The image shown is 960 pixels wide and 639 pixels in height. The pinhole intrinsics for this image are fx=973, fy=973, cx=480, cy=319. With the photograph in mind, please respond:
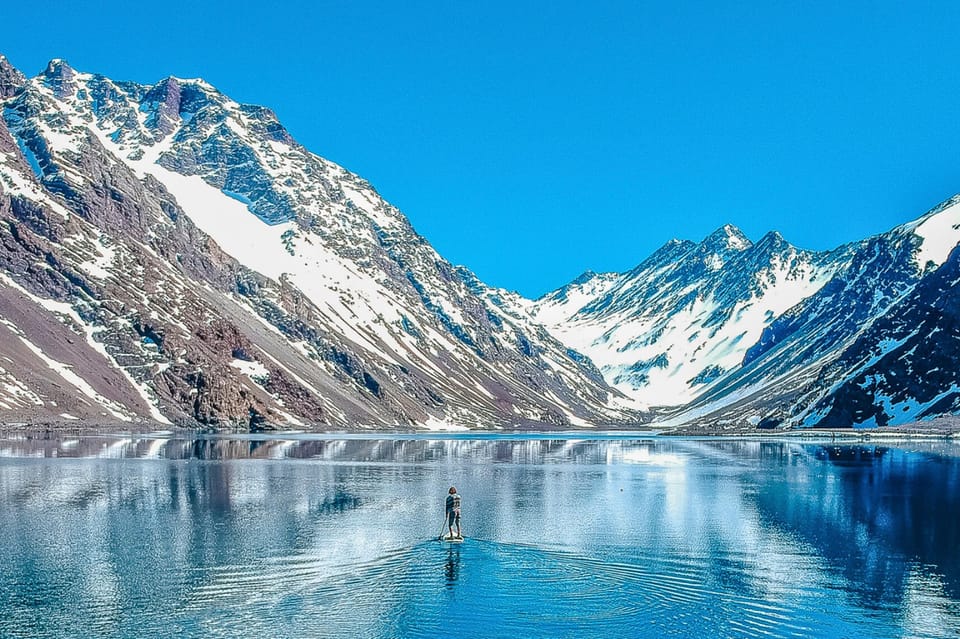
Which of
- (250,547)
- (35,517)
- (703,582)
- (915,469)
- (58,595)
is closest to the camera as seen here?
(58,595)

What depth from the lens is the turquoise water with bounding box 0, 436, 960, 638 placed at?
38.0 m

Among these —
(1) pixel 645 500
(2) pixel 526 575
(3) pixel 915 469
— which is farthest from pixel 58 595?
(3) pixel 915 469

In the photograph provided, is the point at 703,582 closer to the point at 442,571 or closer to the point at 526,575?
the point at 526,575

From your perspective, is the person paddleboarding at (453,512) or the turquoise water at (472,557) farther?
the person paddleboarding at (453,512)

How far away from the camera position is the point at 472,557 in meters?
50.6

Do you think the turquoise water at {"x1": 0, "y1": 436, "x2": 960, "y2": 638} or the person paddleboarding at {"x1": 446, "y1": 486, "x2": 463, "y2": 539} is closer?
the turquoise water at {"x1": 0, "y1": 436, "x2": 960, "y2": 638}

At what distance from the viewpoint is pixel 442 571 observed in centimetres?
4694

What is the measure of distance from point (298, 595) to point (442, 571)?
8.06 meters

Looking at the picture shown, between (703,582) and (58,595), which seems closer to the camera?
(58,595)

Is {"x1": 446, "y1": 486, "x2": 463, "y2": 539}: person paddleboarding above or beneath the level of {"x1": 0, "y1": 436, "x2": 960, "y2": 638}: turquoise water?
above

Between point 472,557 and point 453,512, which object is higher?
point 453,512

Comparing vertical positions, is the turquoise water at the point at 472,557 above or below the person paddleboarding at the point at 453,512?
below

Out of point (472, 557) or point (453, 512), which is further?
point (453, 512)

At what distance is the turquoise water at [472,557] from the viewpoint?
37969 mm
